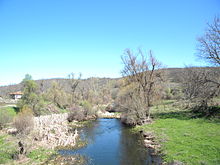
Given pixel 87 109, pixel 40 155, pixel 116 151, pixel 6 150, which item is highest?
pixel 87 109

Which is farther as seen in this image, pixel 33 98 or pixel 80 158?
pixel 33 98

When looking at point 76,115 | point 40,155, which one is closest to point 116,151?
point 40,155

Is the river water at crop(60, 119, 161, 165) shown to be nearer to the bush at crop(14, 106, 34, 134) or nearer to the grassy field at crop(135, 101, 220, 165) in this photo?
the grassy field at crop(135, 101, 220, 165)

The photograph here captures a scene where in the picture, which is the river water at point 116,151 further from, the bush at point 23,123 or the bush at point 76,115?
the bush at point 76,115

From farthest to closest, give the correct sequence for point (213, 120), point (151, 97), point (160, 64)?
1. point (151, 97)
2. point (160, 64)
3. point (213, 120)

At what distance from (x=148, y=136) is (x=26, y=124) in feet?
45.9

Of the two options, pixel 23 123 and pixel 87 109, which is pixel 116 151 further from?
pixel 87 109

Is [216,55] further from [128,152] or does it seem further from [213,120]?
[128,152]

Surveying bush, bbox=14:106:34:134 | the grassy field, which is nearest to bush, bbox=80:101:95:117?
bush, bbox=14:106:34:134

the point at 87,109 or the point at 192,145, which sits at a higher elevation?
the point at 87,109

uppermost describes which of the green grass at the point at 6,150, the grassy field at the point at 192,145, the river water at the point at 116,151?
the grassy field at the point at 192,145

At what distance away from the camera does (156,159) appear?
38.0 ft

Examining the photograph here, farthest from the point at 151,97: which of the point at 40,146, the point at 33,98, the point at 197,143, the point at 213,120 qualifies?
the point at 33,98

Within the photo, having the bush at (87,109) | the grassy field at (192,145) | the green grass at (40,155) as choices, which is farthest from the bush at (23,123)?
the bush at (87,109)
